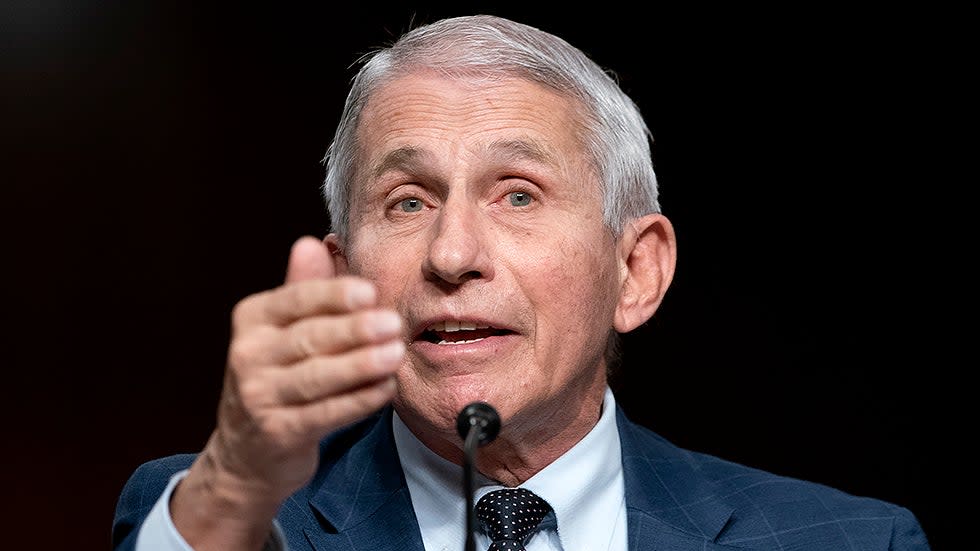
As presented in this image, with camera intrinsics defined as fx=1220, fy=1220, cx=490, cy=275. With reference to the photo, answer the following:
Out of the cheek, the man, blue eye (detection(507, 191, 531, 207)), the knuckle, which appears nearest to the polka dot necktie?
the man

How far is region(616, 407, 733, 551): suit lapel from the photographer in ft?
6.61

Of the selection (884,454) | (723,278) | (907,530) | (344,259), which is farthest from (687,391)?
(344,259)

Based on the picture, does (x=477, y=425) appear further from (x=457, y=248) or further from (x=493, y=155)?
(x=493, y=155)

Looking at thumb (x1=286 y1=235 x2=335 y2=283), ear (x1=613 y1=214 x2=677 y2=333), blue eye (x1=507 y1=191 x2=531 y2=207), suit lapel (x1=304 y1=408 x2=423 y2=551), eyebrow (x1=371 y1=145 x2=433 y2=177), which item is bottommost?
suit lapel (x1=304 y1=408 x2=423 y2=551)

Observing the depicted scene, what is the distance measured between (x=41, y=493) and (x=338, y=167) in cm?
158

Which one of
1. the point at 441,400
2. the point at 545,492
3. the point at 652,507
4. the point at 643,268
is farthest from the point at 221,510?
the point at 643,268

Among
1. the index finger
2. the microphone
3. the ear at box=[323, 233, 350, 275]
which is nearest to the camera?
the index finger

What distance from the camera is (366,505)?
1.98 m

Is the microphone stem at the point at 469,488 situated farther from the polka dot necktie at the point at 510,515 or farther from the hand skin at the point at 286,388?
the polka dot necktie at the point at 510,515

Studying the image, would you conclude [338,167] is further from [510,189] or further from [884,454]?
[884,454]

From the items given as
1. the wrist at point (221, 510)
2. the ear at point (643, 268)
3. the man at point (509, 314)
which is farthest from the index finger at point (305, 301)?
the ear at point (643, 268)

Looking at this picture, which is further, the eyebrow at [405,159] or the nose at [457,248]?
the eyebrow at [405,159]

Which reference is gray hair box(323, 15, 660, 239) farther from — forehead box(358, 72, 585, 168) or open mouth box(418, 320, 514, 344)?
open mouth box(418, 320, 514, 344)

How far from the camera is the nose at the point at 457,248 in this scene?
172 centimetres
